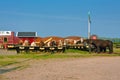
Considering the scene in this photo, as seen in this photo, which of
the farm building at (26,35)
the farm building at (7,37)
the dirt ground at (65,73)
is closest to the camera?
the dirt ground at (65,73)

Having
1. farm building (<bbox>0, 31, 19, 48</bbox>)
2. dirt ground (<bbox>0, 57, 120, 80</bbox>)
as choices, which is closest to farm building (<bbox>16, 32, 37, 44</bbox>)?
farm building (<bbox>0, 31, 19, 48</bbox>)

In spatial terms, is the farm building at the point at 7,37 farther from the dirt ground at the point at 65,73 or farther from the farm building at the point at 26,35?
the dirt ground at the point at 65,73

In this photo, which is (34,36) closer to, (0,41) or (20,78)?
(0,41)

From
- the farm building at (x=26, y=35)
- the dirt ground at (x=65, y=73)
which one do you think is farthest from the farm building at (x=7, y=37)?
the dirt ground at (x=65, y=73)

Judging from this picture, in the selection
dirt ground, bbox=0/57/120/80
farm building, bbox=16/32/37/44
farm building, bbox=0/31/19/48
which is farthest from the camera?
farm building, bbox=16/32/37/44

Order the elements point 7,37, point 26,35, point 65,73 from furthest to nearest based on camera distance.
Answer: point 26,35 → point 7,37 → point 65,73

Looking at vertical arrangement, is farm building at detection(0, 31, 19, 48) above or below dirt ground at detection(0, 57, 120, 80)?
above

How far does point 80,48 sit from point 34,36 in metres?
14.8

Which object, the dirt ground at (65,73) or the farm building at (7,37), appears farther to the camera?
the farm building at (7,37)

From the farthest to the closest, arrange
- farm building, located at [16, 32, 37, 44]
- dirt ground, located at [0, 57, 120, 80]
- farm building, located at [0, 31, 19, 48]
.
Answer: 1. farm building, located at [16, 32, 37, 44]
2. farm building, located at [0, 31, 19, 48]
3. dirt ground, located at [0, 57, 120, 80]

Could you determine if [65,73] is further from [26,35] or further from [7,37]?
[26,35]

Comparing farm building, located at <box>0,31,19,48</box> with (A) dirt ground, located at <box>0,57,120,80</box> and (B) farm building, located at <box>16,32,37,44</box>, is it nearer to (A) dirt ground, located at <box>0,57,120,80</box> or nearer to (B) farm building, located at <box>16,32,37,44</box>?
(B) farm building, located at <box>16,32,37,44</box>

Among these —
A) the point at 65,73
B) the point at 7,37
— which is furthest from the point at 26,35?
the point at 65,73

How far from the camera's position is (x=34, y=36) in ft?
200
